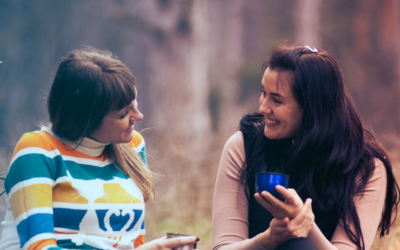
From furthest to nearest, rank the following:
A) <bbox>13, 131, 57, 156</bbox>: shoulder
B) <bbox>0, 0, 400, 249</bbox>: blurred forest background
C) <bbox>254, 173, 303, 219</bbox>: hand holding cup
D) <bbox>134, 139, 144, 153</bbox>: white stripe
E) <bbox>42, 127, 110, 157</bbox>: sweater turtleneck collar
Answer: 1. <bbox>0, 0, 400, 249</bbox>: blurred forest background
2. <bbox>134, 139, 144, 153</bbox>: white stripe
3. <bbox>42, 127, 110, 157</bbox>: sweater turtleneck collar
4. <bbox>13, 131, 57, 156</bbox>: shoulder
5. <bbox>254, 173, 303, 219</bbox>: hand holding cup

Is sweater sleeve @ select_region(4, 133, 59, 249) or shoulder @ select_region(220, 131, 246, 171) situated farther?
shoulder @ select_region(220, 131, 246, 171)

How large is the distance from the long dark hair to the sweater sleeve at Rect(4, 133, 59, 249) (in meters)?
0.69

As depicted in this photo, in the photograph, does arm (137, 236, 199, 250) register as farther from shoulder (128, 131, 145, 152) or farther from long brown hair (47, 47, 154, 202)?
shoulder (128, 131, 145, 152)

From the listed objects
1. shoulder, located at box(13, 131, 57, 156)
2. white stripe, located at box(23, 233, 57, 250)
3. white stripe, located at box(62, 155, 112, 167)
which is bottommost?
white stripe, located at box(23, 233, 57, 250)

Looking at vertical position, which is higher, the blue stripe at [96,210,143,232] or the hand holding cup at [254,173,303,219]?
the hand holding cup at [254,173,303,219]

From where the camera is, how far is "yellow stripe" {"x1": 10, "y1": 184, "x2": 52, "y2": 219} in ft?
3.57

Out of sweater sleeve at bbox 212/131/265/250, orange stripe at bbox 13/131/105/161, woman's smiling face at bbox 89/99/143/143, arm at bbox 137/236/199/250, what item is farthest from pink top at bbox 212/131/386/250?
orange stripe at bbox 13/131/105/161

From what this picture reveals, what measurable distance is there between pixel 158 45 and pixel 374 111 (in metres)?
1.72

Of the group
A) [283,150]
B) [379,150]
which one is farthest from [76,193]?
[379,150]

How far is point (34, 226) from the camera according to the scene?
106 cm

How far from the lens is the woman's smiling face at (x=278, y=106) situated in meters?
1.32

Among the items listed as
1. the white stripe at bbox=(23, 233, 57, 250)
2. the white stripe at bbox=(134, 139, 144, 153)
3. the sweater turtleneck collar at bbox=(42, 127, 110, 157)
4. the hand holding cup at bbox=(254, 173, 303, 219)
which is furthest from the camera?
the white stripe at bbox=(134, 139, 144, 153)

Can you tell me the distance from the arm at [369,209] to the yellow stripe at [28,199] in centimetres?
98

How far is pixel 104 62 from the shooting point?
130 cm
